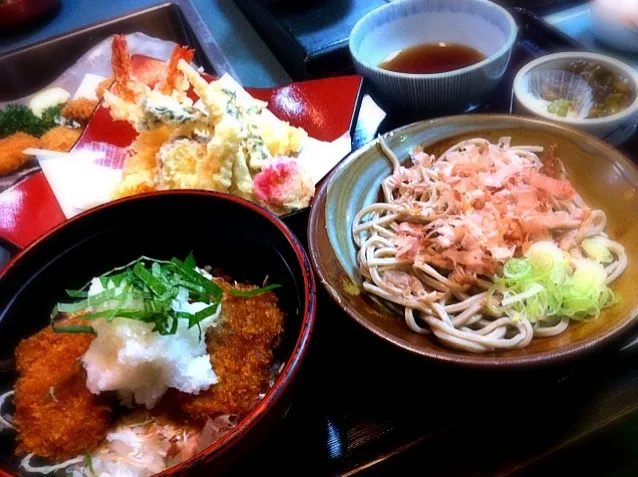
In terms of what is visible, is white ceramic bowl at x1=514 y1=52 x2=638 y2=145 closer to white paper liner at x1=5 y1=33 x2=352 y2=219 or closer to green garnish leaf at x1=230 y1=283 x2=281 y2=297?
white paper liner at x1=5 y1=33 x2=352 y2=219

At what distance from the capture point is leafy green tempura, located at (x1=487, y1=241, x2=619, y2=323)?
0.95 metres

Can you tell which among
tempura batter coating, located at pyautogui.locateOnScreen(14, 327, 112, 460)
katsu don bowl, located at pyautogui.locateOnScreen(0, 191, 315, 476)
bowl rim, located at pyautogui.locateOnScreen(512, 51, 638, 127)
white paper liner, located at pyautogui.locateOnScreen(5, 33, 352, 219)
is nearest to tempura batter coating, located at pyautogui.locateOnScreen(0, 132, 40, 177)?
white paper liner, located at pyautogui.locateOnScreen(5, 33, 352, 219)

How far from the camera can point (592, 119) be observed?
1.29m

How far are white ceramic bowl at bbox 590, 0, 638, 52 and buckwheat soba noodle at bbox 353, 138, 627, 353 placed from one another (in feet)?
2.35

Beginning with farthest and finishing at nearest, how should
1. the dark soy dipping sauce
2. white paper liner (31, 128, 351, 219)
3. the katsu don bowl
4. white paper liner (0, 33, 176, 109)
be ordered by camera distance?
white paper liner (0, 33, 176, 109) < the dark soy dipping sauce < white paper liner (31, 128, 351, 219) < the katsu don bowl

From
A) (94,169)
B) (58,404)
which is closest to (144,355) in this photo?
(58,404)

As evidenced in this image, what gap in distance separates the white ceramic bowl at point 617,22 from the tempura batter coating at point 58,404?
1660mm

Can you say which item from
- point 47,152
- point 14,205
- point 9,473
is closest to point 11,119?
point 47,152

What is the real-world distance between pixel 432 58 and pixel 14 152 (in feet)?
4.40

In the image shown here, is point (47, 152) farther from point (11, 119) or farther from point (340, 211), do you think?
point (340, 211)

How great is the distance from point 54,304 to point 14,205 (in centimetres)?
48

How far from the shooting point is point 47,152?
154 cm

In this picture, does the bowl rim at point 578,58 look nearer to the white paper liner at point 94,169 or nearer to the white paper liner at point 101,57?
the white paper liner at point 94,169

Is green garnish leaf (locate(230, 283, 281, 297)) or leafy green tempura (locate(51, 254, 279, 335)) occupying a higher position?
leafy green tempura (locate(51, 254, 279, 335))
